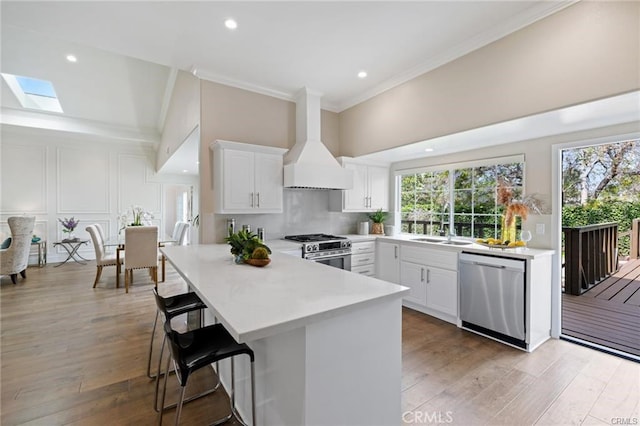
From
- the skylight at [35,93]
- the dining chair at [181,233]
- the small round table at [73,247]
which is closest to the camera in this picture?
the skylight at [35,93]

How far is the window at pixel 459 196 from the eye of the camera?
3.48 m

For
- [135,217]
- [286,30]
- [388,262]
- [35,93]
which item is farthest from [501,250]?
[35,93]

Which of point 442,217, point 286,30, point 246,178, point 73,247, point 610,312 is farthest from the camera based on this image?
point 73,247

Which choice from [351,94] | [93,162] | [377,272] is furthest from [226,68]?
[93,162]

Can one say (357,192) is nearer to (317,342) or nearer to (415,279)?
(415,279)

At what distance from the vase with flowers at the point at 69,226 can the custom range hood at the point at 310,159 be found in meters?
5.95

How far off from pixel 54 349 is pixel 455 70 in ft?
15.9

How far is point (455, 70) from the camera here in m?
2.95

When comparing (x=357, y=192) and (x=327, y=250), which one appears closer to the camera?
(x=327, y=250)

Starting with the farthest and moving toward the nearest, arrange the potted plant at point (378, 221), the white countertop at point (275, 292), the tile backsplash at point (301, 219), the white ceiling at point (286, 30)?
the potted plant at point (378, 221), the tile backsplash at point (301, 219), the white ceiling at point (286, 30), the white countertop at point (275, 292)

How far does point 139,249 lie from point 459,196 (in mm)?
4992

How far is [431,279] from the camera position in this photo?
3494 mm

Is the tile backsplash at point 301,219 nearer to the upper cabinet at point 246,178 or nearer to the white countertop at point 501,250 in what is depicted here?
the upper cabinet at point 246,178

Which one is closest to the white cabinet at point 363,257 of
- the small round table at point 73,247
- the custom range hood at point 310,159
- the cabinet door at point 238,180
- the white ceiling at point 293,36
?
the custom range hood at point 310,159
